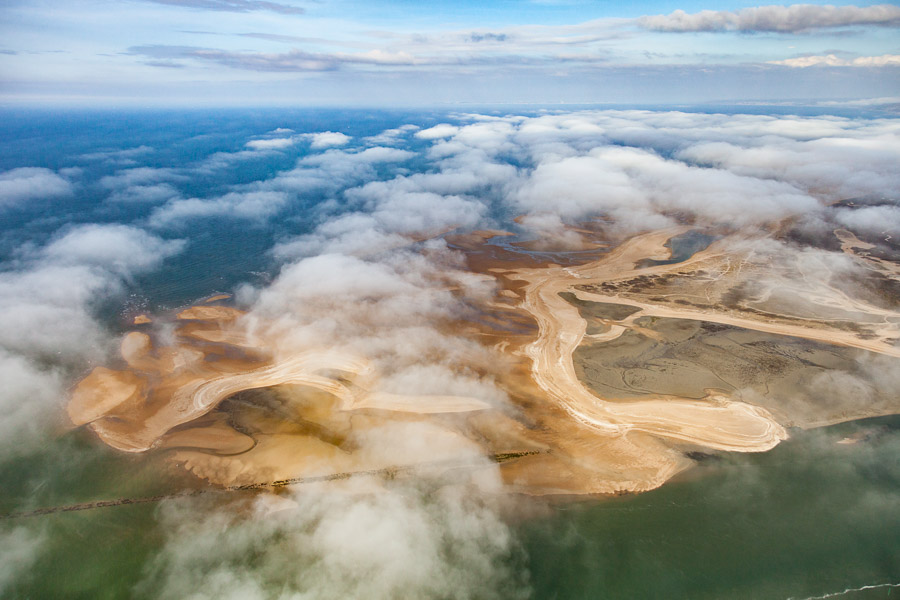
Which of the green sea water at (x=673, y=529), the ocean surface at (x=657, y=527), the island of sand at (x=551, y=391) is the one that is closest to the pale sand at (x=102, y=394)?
the island of sand at (x=551, y=391)

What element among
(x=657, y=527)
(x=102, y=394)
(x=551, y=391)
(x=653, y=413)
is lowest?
(x=657, y=527)

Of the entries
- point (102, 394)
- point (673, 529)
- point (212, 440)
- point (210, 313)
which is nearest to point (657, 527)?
point (673, 529)

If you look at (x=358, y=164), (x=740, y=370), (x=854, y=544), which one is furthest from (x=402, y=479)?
(x=358, y=164)

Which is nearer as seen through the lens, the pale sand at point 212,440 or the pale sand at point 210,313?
the pale sand at point 212,440

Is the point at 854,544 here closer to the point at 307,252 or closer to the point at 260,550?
the point at 260,550

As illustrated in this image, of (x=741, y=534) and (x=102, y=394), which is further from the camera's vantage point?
(x=102, y=394)

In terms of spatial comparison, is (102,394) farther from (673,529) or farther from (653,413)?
(653,413)

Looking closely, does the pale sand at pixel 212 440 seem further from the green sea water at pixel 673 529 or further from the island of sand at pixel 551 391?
the green sea water at pixel 673 529

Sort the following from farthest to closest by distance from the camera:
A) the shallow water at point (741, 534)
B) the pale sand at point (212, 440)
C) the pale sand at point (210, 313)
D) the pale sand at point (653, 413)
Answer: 1. the pale sand at point (210, 313)
2. the pale sand at point (653, 413)
3. the pale sand at point (212, 440)
4. the shallow water at point (741, 534)

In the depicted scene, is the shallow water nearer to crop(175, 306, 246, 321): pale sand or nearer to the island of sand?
the island of sand

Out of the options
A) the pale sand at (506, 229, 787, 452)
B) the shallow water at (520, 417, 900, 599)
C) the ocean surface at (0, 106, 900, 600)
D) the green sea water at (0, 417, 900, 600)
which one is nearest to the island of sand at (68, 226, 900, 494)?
the pale sand at (506, 229, 787, 452)

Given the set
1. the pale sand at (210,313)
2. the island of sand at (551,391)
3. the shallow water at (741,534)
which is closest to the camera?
the shallow water at (741,534)
